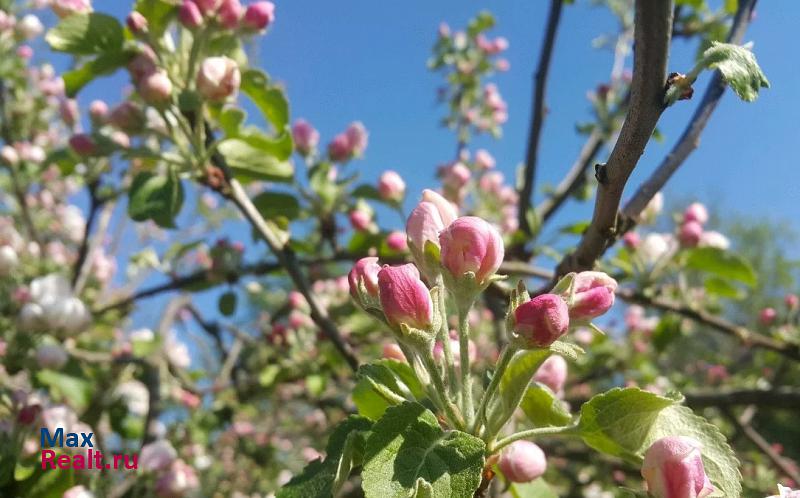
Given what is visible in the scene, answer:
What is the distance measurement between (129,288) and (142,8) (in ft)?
10.0

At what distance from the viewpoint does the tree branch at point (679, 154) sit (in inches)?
35.1

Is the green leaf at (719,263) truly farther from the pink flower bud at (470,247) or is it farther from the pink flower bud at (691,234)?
the pink flower bud at (470,247)

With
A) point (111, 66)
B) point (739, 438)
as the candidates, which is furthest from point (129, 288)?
point (739, 438)

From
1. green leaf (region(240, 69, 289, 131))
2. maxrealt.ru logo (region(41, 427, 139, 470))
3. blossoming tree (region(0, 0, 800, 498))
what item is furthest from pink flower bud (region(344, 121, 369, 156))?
maxrealt.ru logo (region(41, 427, 139, 470))

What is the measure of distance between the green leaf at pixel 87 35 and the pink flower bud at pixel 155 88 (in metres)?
0.18

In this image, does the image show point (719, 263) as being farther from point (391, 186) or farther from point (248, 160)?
point (248, 160)

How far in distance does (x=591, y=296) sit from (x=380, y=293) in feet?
0.75

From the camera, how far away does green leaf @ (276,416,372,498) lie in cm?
66

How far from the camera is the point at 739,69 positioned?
544mm

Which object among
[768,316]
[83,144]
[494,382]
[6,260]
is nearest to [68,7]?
[83,144]

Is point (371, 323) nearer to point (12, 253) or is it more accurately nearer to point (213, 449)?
point (12, 253)

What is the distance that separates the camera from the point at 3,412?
4.19 ft

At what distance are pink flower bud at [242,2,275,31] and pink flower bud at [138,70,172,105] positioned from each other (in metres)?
0.24

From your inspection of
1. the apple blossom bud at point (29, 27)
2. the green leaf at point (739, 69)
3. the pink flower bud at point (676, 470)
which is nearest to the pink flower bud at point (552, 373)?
the pink flower bud at point (676, 470)
